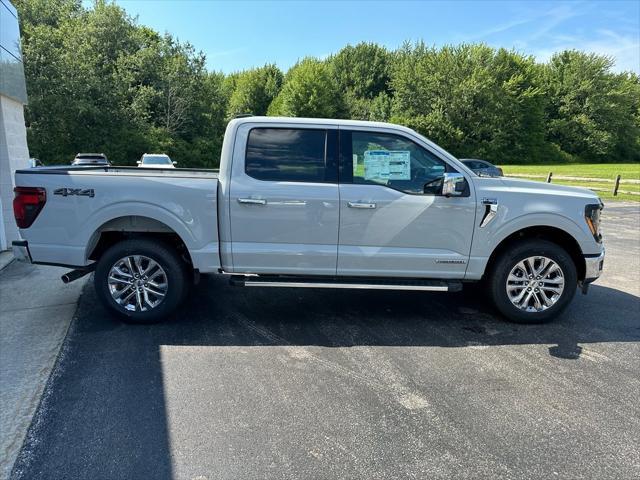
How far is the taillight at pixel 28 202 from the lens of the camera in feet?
14.7

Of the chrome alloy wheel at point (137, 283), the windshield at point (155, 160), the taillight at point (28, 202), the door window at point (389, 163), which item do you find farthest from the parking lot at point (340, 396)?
the windshield at point (155, 160)

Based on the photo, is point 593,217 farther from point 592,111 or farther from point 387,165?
point 592,111

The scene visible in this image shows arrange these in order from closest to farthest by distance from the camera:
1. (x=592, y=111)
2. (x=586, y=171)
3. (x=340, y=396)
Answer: (x=340, y=396), (x=586, y=171), (x=592, y=111)

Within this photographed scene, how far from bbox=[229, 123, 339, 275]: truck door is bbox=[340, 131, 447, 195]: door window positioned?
0.54 ft

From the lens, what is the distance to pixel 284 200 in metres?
4.52

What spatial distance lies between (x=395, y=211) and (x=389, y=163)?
0.50 meters

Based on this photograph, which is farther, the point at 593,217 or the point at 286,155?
the point at 593,217

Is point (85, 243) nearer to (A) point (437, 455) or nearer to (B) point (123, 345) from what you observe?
(B) point (123, 345)

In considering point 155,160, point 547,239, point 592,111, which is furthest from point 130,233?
point 592,111

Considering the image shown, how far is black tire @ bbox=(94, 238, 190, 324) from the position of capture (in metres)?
4.63

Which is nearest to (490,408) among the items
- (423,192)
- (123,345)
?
(423,192)

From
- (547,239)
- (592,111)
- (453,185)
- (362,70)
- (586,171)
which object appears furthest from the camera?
(362,70)

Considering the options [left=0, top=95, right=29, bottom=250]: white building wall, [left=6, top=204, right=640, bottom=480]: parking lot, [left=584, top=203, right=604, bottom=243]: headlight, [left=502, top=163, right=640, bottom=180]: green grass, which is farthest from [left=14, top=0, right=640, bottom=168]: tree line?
[left=584, top=203, right=604, bottom=243]: headlight

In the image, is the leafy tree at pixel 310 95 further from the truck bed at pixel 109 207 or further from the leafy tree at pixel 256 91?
the truck bed at pixel 109 207
